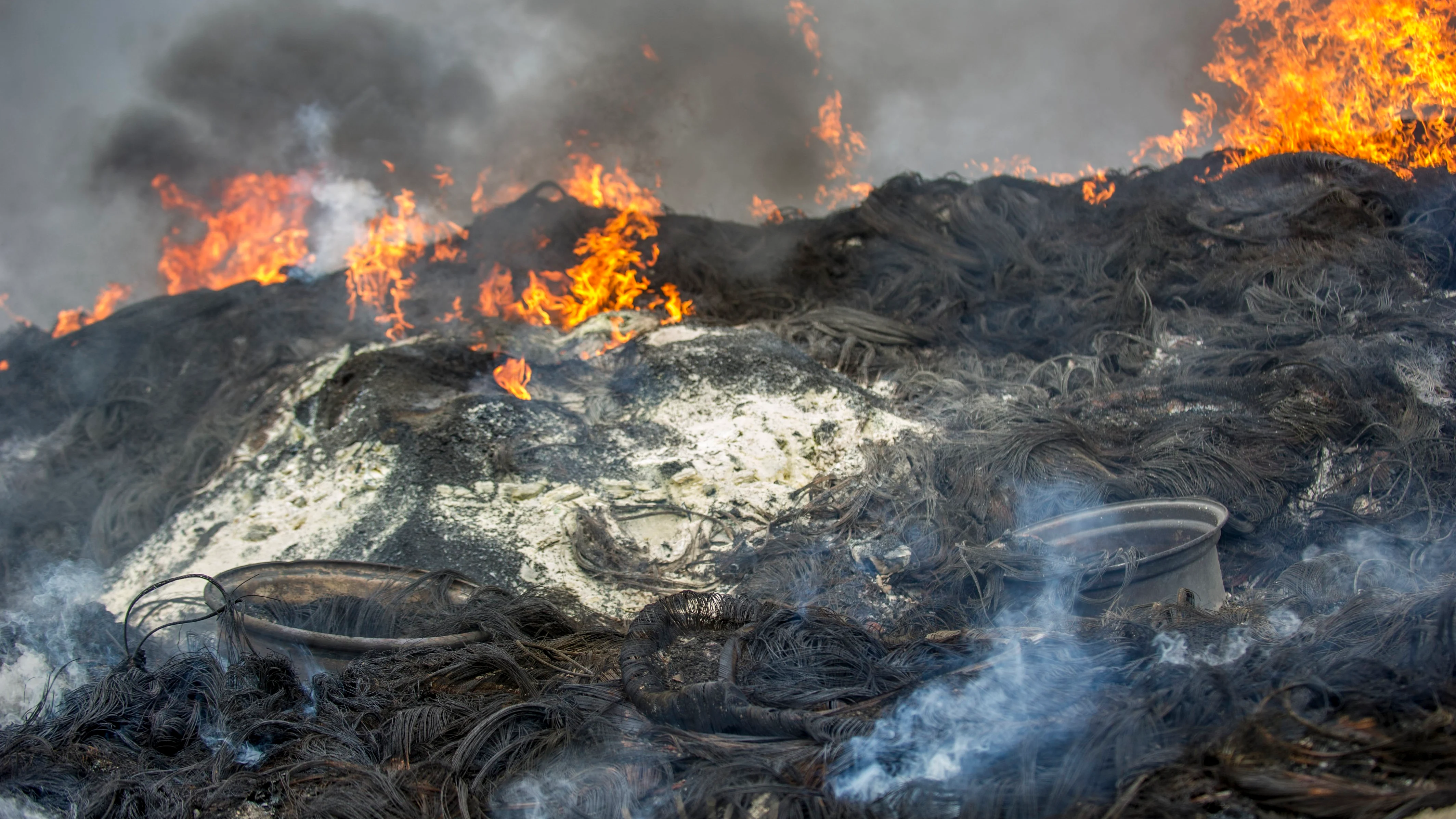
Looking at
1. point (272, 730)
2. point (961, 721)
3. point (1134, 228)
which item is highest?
point (1134, 228)

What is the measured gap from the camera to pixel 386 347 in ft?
23.1

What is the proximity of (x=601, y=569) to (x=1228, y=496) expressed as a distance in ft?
11.1

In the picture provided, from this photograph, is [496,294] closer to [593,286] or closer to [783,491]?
[593,286]

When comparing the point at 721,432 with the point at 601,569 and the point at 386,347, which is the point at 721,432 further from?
the point at 386,347

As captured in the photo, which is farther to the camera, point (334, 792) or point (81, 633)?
point (81, 633)

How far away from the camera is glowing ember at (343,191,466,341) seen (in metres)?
8.87

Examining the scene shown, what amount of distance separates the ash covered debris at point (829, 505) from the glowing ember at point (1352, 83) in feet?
3.90

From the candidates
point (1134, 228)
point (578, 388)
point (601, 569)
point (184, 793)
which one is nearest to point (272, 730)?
point (184, 793)

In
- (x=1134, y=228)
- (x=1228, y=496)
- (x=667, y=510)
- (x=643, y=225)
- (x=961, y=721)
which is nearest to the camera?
(x=961, y=721)

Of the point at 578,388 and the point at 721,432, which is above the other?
the point at 578,388

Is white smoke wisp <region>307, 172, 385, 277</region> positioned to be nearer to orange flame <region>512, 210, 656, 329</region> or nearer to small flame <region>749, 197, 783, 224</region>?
orange flame <region>512, 210, 656, 329</region>

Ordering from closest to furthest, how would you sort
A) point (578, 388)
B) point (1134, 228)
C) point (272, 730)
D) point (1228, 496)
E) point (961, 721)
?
point (961, 721)
point (272, 730)
point (1228, 496)
point (578, 388)
point (1134, 228)

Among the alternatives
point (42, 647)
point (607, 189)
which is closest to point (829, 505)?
point (42, 647)

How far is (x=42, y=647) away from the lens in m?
4.78
